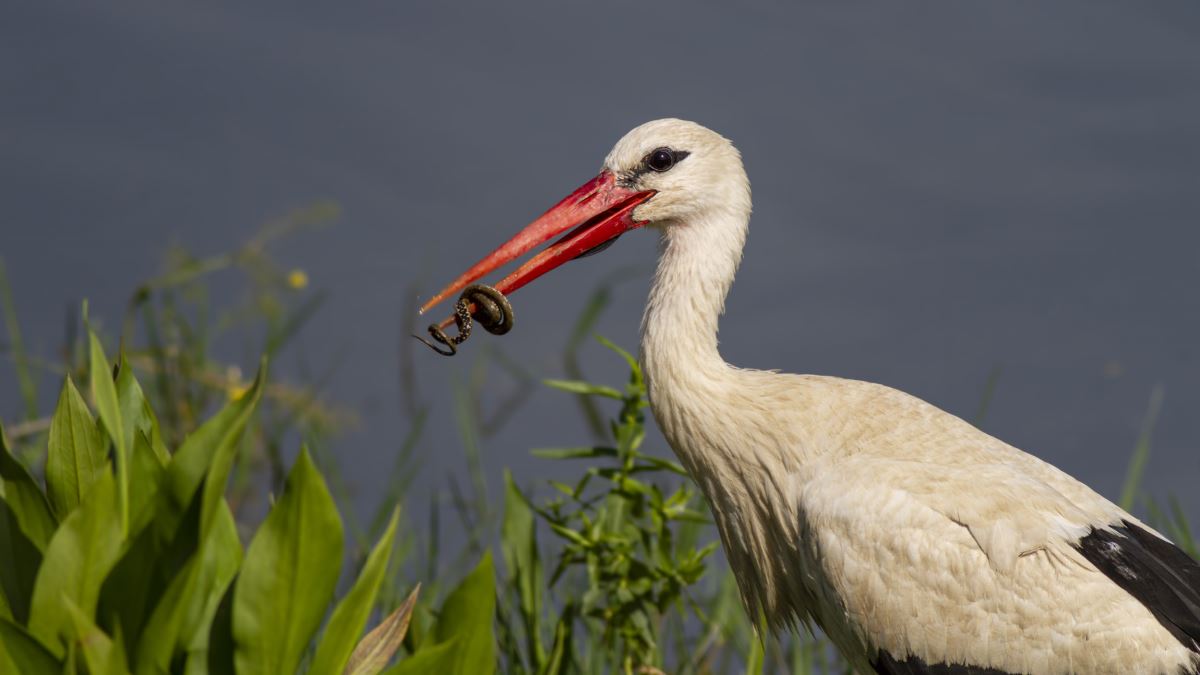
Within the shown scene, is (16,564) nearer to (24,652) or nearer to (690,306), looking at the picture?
(24,652)

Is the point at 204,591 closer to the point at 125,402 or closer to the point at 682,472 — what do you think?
the point at 125,402

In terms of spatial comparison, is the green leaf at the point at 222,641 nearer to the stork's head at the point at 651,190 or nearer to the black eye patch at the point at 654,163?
the stork's head at the point at 651,190

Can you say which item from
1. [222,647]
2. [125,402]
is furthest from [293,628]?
[125,402]

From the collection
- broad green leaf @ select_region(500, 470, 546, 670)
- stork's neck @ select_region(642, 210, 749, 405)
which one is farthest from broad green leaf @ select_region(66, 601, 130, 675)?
broad green leaf @ select_region(500, 470, 546, 670)

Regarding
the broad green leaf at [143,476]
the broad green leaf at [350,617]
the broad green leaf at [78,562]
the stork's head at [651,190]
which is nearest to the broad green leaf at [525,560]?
the stork's head at [651,190]

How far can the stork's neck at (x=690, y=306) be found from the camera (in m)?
3.64

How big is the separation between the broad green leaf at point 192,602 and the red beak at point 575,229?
122cm

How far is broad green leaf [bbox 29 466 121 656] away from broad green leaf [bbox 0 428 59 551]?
203mm

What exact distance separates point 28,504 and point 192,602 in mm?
364

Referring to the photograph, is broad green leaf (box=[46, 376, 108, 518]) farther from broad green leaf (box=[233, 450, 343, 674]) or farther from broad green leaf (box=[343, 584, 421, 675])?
broad green leaf (box=[343, 584, 421, 675])

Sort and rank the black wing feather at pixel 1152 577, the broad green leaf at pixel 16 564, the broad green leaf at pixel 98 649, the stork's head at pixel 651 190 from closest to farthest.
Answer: the broad green leaf at pixel 98 649, the broad green leaf at pixel 16 564, the black wing feather at pixel 1152 577, the stork's head at pixel 651 190

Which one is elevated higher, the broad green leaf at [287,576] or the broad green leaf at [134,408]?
the broad green leaf at [134,408]

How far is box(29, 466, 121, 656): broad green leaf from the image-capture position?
221cm

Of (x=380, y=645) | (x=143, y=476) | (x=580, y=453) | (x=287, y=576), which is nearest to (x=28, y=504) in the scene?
(x=143, y=476)
